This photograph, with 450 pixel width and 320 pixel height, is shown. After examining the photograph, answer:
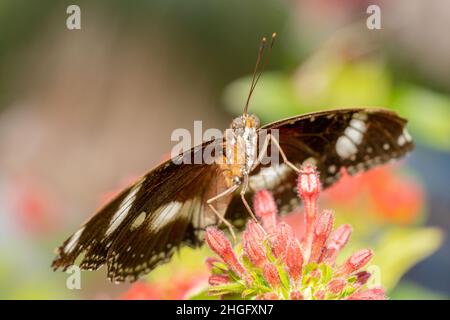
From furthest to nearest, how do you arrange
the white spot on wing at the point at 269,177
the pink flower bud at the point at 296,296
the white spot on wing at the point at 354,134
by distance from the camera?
1. the white spot on wing at the point at 269,177
2. the white spot on wing at the point at 354,134
3. the pink flower bud at the point at 296,296

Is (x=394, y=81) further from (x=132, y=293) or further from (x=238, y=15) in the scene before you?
(x=238, y=15)

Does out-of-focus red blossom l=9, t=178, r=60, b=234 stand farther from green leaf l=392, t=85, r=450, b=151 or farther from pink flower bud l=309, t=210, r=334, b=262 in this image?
pink flower bud l=309, t=210, r=334, b=262

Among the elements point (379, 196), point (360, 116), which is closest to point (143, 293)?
point (360, 116)

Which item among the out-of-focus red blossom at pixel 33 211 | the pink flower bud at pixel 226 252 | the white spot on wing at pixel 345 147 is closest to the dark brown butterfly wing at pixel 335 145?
the white spot on wing at pixel 345 147

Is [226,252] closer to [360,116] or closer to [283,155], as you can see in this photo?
[283,155]

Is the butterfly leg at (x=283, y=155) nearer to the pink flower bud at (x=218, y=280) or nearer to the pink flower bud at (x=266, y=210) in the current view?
the pink flower bud at (x=266, y=210)

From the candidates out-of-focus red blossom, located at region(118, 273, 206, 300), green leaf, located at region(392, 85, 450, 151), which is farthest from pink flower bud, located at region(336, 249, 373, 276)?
green leaf, located at region(392, 85, 450, 151)

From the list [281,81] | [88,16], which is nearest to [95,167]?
[88,16]
